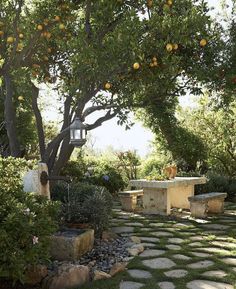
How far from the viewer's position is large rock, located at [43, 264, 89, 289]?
436 centimetres

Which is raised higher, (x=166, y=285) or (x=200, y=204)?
(x=200, y=204)

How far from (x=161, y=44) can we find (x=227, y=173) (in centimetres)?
818

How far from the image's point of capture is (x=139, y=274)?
15.7 ft

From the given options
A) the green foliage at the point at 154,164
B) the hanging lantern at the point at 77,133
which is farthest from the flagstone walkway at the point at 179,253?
the green foliage at the point at 154,164

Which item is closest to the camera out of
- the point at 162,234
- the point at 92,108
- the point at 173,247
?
the point at 173,247

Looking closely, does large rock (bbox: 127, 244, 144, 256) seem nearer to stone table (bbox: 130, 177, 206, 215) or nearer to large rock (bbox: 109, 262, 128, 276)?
large rock (bbox: 109, 262, 128, 276)

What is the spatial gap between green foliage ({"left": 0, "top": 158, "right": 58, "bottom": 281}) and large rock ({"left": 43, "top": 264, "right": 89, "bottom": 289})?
1.76 feet

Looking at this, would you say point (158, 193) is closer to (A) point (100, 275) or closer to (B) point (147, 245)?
(B) point (147, 245)

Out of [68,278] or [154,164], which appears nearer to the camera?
[68,278]

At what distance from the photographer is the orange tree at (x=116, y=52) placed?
259 inches

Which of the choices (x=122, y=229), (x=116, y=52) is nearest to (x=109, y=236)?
(x=122, y=229)

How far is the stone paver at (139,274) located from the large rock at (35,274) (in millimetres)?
1036

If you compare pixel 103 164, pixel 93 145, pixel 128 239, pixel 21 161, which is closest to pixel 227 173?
pixel 103 164

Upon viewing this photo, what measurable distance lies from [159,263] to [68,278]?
1.35m
